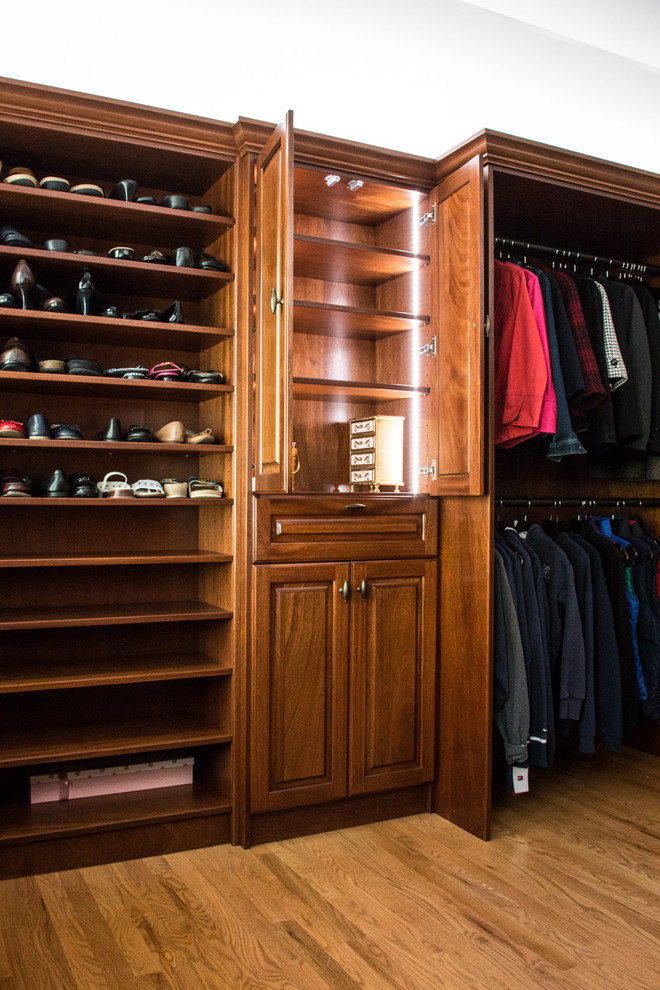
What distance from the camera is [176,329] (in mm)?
2736

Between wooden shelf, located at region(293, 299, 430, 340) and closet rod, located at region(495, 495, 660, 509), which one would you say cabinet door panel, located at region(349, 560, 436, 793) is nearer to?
closet rod, located at region(495, 495, 660, 509)

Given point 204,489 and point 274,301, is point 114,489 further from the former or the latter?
point 274,301

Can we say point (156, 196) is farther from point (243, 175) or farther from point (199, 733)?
point (199, 733)

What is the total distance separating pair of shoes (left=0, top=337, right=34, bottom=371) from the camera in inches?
101

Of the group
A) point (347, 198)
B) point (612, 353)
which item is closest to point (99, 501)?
point (347, 198)

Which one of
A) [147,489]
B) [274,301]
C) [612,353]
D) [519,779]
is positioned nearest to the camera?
[274,301]

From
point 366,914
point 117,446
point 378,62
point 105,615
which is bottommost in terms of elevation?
point 366,914

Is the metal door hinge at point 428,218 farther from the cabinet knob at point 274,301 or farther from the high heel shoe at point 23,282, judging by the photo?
the high heel shoe at point 23,282

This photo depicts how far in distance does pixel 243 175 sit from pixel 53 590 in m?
1.58

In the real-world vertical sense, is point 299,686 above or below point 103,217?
below

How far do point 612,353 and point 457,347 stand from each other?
70 cm

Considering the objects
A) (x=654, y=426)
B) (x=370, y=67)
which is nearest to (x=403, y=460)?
(x=654, y=426)

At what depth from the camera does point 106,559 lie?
262 cm

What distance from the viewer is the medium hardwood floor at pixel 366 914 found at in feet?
6.63
